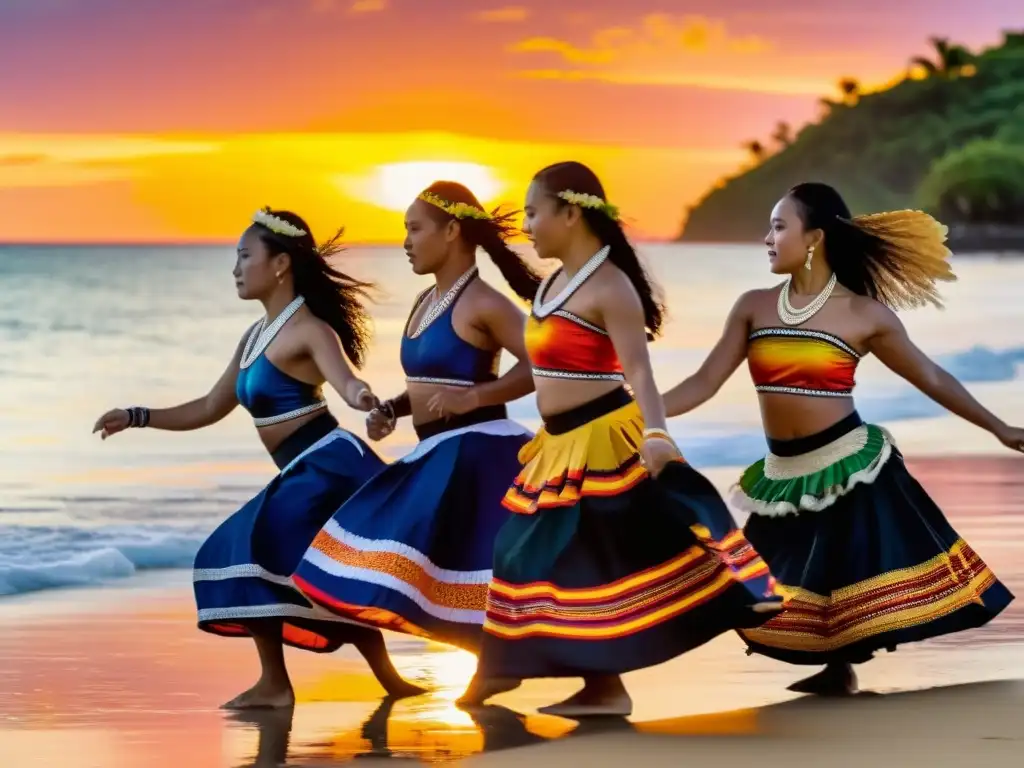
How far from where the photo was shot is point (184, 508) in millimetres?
15172

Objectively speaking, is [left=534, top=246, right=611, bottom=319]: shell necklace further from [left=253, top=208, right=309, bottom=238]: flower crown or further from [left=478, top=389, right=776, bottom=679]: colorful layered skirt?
[left=253, top=208, right=309, bottom=238]: flower crown

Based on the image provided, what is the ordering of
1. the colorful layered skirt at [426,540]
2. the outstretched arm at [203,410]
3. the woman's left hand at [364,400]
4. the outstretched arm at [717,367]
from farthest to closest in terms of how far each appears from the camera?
the outstretched arm at [203,410] → the outstretched arm at [717,367] → the colorful layered skirt at [426,540] → the woman's left hand at [364,400]

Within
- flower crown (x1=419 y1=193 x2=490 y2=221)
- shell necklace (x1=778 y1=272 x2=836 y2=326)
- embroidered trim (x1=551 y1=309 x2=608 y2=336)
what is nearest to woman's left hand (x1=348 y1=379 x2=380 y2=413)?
embroidered trim (x1=551 y1=309 x2=608 y2=336)

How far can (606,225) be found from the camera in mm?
7098

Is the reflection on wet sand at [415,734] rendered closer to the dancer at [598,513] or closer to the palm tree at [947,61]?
the dancer at [598,513]

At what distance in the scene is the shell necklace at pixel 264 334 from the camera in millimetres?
7801

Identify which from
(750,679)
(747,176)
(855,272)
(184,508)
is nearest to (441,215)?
(855,272)

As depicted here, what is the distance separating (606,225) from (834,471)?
1125 millimetres

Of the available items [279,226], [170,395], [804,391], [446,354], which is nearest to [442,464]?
[446,354]

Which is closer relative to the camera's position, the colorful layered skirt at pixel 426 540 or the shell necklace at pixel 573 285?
the shell necklace at pixel 573 285

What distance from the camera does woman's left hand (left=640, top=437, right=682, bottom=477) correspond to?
21.5 ft

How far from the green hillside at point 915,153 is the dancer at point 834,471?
2262 inches

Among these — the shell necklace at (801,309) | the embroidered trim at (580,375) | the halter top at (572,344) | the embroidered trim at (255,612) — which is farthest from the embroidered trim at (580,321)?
the embroidered trim at (255,612)

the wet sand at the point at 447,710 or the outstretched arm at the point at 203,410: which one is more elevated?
the outstretched arm at the point at 203,410
